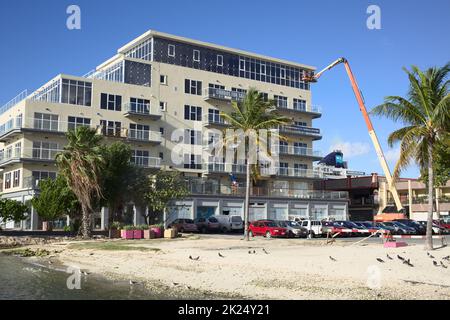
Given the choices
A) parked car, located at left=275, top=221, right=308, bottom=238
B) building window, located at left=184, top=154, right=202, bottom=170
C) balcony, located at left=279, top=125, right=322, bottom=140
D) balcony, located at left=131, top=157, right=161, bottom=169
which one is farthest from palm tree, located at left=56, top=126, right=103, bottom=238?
balcony, located at left=279, top=125, right=322, bottom=140

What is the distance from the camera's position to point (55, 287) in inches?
747

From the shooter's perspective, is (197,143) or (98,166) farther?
(197,143)

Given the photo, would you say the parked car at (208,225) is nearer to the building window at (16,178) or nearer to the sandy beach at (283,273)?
the building window at (16,178)

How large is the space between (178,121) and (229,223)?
61.0 feet

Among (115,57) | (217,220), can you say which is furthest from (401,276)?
(115,57)

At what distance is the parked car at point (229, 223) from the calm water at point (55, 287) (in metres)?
31.0

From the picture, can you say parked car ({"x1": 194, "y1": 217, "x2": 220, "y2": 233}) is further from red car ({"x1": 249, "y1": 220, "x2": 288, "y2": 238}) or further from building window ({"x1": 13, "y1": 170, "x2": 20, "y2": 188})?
building window ({"x1": 13, "y1": 170, "x2": 20, "y2": 188})

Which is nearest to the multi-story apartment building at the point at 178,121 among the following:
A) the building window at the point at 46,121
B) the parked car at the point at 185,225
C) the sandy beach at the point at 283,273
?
the building window at the point at 46,121

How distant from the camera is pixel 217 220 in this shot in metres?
54.2

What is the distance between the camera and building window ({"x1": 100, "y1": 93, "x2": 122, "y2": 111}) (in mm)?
61719

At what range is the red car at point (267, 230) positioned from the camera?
1722 inches

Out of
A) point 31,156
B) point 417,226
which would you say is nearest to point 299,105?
point 417,226
